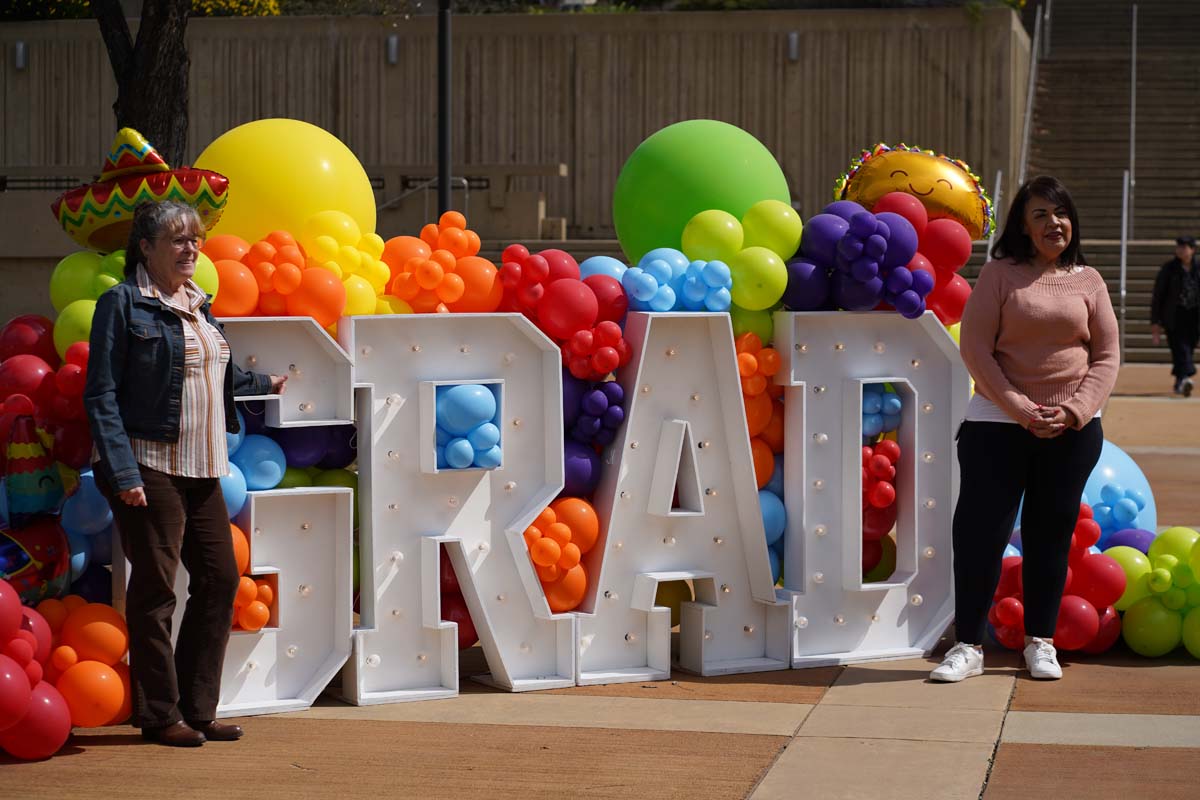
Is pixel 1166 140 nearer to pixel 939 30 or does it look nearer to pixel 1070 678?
pixel 939 30

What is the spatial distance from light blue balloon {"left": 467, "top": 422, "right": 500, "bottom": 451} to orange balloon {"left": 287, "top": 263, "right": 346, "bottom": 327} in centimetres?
69

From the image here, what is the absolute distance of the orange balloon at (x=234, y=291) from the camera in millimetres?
5754

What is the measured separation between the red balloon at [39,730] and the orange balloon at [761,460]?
9.57 feet

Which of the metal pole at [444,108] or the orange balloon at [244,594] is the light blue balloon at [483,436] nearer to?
the orange balloon at [244,594]

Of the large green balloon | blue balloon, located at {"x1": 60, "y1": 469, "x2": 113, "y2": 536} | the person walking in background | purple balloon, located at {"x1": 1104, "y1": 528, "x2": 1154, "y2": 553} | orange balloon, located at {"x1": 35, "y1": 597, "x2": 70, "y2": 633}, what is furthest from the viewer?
the person walking in background

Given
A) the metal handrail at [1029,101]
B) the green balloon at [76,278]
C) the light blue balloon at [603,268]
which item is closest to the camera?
the green balloon at [76,278]

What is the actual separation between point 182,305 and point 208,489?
0.62 m

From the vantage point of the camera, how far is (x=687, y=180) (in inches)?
280

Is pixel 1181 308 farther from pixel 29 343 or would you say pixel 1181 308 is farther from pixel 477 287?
pixel 29 343

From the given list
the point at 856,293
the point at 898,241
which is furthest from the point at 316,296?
the point at 898,241

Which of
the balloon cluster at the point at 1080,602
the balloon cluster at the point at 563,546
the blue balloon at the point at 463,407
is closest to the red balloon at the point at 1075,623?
the balloon cluster at the point at 1080,602

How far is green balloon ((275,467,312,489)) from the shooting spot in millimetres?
6012

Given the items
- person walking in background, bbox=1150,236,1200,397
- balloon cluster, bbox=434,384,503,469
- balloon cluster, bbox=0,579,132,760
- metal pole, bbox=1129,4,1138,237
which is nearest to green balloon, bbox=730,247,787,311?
balloon cluster, bbox=434,384,503,469

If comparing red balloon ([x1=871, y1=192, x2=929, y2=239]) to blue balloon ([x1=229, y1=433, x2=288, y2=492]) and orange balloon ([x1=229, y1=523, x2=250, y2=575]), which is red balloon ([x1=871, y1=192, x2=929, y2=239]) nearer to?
blue balloon ([x1=229, y1=433, x2=288, y2=492])
